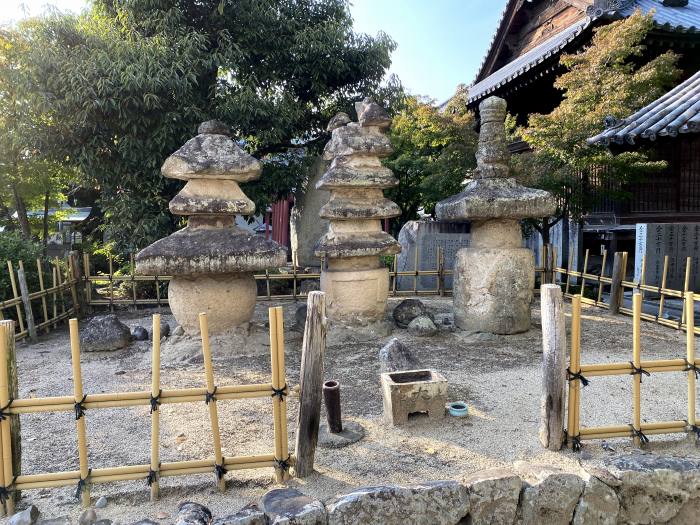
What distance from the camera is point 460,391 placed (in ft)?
14.8

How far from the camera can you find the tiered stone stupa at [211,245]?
215 inches

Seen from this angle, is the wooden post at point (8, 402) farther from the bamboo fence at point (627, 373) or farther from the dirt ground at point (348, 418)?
the bamboo fence at point (627, 373)

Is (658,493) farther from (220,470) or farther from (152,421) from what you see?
(152,421)

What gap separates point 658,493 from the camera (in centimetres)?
276

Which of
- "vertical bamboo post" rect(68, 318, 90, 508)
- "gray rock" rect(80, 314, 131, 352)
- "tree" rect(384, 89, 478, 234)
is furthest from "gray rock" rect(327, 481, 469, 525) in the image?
"tree" rect(384, 89, 478, 234)

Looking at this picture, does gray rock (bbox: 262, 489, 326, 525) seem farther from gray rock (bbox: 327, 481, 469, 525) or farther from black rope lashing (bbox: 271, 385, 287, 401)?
black rope lashing (bbox: 271, 385, 287, 401)

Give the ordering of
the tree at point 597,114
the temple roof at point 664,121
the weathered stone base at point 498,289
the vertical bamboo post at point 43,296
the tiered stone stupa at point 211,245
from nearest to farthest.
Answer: the tiered stone stupa at point 211,245
the temple roof at point 664,121
the weathered stone base at point 498,289
the vertical bamboo post at point 43,296
the tree at point 597,114

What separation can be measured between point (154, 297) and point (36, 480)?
24.1 ft

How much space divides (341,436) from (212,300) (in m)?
2.97

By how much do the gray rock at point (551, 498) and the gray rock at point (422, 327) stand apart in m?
3.85

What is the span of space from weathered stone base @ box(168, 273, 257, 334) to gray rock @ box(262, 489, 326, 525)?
355 centimetres

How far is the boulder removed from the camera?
2762 millimetres

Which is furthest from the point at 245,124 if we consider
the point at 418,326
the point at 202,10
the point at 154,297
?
the point at 418,326

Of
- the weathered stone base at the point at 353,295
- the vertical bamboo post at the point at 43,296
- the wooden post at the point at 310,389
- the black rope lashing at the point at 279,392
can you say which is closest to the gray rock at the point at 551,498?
the wooden post at the point at 310,389
